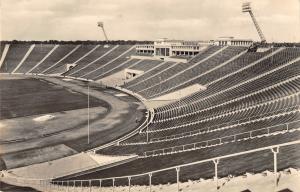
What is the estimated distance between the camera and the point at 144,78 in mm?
78375

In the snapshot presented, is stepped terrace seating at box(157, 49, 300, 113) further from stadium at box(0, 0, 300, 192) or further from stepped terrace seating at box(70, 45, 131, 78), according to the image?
stepped terrace seating at box(70, 45, 131, 78)

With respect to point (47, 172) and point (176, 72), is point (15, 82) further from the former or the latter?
point (47, 172)

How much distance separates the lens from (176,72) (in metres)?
73.3

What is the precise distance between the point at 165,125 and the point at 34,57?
88.3 m

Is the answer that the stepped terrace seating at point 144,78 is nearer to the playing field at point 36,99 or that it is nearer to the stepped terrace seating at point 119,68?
the playing field at point 36,99

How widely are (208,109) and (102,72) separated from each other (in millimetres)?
55612

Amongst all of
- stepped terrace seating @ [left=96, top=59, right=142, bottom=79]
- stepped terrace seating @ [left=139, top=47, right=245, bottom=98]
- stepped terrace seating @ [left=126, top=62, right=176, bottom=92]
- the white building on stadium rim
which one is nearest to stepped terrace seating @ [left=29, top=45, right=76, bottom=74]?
stepped terrace seating @ [left=96, top=59, right=142, bottom=79]

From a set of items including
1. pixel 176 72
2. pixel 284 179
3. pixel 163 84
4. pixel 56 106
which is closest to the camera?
pixel 284 179

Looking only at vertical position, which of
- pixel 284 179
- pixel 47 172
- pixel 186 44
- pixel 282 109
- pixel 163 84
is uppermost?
pixel 186 44

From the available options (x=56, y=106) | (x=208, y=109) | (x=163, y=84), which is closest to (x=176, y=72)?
(x=163, y=84)

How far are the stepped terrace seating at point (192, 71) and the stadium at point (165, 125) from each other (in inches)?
10.1

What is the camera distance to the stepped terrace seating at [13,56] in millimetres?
113000

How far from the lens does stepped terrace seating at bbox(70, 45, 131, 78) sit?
101312 millimetres

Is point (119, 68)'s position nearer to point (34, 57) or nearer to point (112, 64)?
point (112, 64)
